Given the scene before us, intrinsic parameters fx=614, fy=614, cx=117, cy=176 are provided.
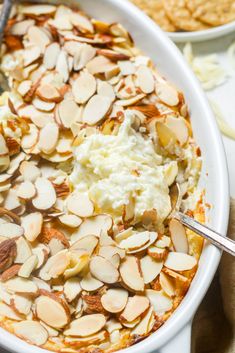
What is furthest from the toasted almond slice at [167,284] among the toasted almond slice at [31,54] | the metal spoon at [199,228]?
the toasted almond slice at [31,54]

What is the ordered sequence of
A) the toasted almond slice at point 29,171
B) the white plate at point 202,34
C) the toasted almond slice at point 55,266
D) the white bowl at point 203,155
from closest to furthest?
the white bowl at point 203,155 < the toasted almond slice at point 55,266 < the toasted almond slice at point 29,171 < the white plate at point 202,34

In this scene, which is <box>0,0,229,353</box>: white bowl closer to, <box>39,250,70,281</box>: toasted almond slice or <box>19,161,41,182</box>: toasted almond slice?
<box>39,250,70,281</box>: toasted almond slice

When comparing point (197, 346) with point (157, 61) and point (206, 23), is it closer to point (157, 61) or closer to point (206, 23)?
point (157, 61)

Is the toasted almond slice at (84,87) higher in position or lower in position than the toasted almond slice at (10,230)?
higher

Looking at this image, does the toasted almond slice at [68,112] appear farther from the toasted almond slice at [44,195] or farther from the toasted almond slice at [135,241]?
the toasted almond slice at [135,241]

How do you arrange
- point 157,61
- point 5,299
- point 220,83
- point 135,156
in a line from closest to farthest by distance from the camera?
point 5,299
point 135,156
point 157,61
point 220,83

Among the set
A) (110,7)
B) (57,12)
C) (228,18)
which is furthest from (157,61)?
(228,18)

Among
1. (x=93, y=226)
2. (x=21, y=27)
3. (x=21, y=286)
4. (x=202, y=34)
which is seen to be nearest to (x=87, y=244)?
(x=93, y=226)

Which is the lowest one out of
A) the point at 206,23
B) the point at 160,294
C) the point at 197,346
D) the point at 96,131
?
the point at 197,346
